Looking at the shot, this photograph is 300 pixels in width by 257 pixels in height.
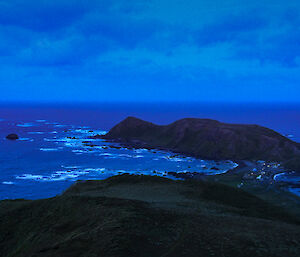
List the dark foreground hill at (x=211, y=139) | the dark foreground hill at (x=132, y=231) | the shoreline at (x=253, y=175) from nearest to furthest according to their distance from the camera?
the dark foreground hill at (x=132, y=231)
the shoreline at (x=253, y=175)
the dark foreground hill at (x=211, y=139)

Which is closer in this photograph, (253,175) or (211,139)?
(253,175)

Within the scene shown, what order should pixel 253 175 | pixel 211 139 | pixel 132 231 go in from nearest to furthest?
pixel 132 231
pixel 253 175
pixel 211 139

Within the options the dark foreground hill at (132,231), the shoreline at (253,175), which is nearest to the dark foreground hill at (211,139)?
the shoreline at (253,175)

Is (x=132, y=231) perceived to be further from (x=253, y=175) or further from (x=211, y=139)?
(x=211, y=139)

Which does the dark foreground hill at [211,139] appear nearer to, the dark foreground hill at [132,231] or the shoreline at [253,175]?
the shoreline at [253,175]

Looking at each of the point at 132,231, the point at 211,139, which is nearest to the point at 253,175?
the point at 211,139

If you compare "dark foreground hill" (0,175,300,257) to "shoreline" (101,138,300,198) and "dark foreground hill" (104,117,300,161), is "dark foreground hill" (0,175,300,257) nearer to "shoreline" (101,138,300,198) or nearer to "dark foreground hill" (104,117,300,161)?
"shoreline" (101,138,300,198)

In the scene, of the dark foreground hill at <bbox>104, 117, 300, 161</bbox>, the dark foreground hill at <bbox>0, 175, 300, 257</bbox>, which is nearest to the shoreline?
the dark foreground hill at <bbox>104, 117, 300, 161</bbox>
